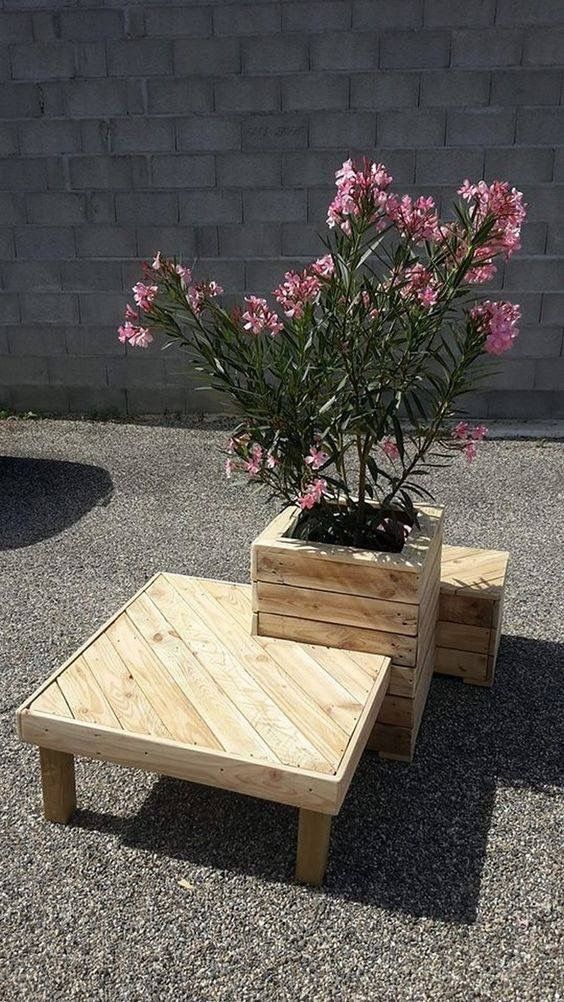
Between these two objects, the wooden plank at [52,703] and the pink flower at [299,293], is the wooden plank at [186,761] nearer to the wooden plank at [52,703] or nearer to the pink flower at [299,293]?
the wooden plank at [52,703]

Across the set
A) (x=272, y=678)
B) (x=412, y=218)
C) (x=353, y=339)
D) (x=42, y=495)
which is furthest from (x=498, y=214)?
(x=42, y=495)

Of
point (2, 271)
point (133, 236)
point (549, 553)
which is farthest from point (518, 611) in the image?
point (2, 271)

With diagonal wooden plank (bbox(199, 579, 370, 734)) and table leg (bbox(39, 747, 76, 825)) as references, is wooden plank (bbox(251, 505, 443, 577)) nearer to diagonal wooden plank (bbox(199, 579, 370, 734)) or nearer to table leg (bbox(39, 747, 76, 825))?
diagonal wooden plank (bbox(199, 579, 370, 734))

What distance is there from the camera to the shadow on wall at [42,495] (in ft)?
12.7

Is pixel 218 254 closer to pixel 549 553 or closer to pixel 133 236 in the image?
pixel 133 236

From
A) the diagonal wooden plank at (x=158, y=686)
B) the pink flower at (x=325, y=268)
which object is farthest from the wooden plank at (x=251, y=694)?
the pink flower at (x=325, y=268)

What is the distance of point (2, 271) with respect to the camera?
546cm

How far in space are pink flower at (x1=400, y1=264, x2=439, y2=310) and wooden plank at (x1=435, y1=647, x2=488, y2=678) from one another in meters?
1.07

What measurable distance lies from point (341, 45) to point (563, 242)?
166cm

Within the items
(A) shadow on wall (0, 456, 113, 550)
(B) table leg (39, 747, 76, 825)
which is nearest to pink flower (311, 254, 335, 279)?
(B) table leg (39, 747, 76, 825)

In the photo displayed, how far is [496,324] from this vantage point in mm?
2201

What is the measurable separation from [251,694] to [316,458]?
63 centimetres

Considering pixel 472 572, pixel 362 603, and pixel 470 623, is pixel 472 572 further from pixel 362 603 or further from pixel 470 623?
pixel 362 603

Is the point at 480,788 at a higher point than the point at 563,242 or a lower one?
lower
